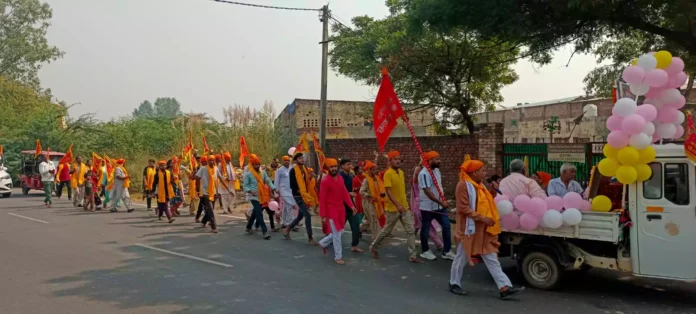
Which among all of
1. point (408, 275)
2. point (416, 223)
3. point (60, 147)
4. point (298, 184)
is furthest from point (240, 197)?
point (60, 147)

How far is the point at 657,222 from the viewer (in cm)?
625

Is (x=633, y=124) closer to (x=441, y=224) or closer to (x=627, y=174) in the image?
(x=627, y=174)

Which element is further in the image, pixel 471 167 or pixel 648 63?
pixel 648 63

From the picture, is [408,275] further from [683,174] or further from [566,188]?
[683,174]

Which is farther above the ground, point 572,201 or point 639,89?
point 639,89

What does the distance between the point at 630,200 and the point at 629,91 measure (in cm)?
176

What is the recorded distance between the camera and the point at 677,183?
622cm

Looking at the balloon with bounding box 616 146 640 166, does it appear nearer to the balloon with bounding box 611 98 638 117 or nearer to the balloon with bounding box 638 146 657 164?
the balloon with bounding box 638 146 657 164

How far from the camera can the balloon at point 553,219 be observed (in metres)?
6.74

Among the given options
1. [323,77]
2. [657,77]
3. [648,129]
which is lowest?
[648,129]

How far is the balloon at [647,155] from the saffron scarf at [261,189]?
7522 millimetres

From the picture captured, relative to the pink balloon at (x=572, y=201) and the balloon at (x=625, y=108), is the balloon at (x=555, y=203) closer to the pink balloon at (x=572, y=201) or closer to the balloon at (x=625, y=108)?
the pink balloon at (x=572, y=201)

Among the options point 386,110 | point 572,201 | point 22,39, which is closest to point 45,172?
point 386,110

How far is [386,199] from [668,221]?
4220 mm
